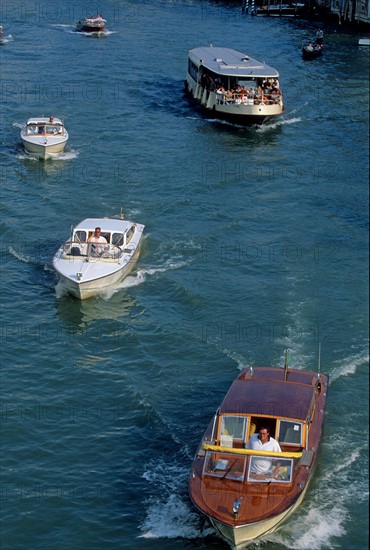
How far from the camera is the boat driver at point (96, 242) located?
1884 inches

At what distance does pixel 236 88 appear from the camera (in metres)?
75.2

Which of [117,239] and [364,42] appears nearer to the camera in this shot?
[117,239]

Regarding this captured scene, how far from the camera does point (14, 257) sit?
51375 millimetres

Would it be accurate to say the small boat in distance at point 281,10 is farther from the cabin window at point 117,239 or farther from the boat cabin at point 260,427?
the boat cabin at point 260,427

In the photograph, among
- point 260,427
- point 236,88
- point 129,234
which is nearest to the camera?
point 260,427

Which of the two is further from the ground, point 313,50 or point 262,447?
point 262,447

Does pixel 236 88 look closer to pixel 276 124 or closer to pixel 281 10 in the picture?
pixel 276 124

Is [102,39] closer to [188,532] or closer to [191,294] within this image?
[191,294]

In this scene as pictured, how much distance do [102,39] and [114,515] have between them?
246 feet

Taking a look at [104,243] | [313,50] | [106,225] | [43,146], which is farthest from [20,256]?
[313,50]

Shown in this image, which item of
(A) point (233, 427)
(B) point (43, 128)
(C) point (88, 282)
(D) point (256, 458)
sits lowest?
(B) point (43, 128)

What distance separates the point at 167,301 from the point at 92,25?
61.9 meters

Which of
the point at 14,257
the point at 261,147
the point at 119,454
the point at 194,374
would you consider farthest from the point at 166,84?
the point at 119,454

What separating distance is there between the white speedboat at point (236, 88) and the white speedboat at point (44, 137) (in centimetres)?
1204
